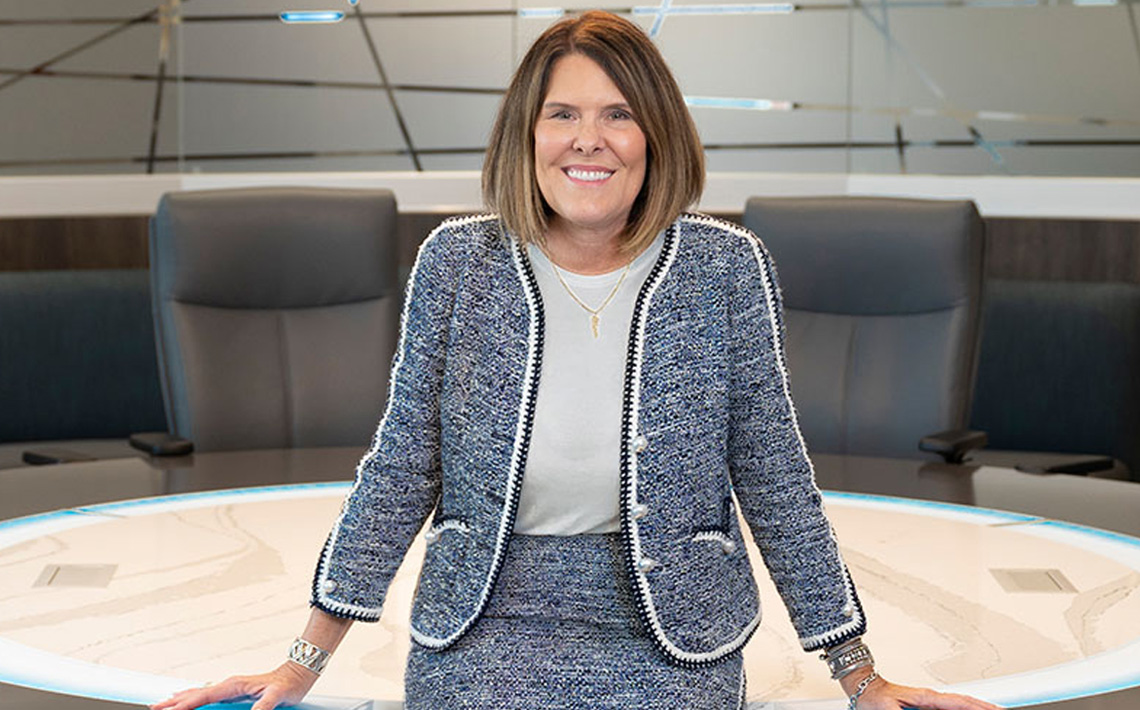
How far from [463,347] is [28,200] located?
3.24 meters

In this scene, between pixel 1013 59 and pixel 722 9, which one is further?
pixel 722 9

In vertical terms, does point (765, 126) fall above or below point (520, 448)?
above

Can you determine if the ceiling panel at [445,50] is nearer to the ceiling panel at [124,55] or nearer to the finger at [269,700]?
the ceiling panel at [124,55]

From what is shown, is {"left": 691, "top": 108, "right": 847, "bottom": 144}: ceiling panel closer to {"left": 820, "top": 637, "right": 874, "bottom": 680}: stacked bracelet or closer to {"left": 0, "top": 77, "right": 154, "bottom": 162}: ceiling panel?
{"left": 0, "top": 77, "right": 154, "bottom": 162}: ceiling panel

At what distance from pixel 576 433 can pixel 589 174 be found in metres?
0.26

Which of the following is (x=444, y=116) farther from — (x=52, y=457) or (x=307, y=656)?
(x=307, y=656)

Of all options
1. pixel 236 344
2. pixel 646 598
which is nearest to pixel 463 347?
pixel 646 598

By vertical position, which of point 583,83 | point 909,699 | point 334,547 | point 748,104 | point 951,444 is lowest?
point 951,444

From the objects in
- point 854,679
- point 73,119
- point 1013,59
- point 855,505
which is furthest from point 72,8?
point 854,679

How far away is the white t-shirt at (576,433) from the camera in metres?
1.45

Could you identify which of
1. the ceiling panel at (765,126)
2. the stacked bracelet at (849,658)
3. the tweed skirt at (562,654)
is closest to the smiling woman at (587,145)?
the tweed skirt at (562,654)

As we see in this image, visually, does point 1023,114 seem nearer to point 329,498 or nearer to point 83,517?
point 329,498

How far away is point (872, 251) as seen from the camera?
308cm

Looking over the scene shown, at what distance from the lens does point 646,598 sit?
1.42m
